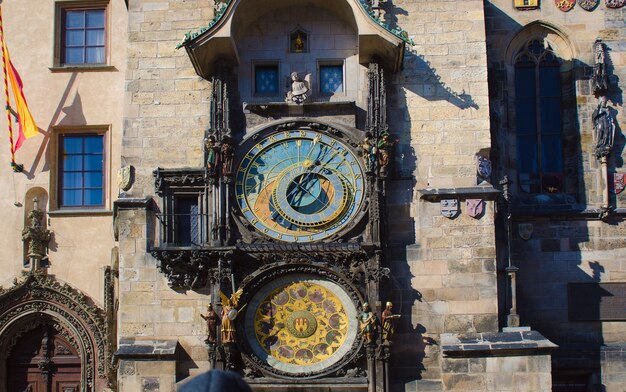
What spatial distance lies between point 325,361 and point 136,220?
3.25m

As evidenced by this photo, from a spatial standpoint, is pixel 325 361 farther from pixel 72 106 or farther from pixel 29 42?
pixel 29 42

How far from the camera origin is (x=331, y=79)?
13.6m

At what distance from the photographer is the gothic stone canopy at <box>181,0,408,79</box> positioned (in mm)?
12836

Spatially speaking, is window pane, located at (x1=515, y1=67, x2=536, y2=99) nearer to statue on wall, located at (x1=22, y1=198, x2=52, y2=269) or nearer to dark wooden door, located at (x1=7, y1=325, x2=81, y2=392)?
statue on wall, located at (x1=22, y1=198, x2=52, y2=269)

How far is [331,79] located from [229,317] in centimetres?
370

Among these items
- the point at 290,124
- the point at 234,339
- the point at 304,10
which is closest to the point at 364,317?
the point at 234,339

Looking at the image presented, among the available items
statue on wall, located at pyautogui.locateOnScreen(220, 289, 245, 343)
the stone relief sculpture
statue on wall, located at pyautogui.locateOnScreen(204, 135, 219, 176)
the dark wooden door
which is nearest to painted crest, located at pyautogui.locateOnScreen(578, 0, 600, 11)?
the stone relief sculpture

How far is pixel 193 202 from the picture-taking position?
13.4 m

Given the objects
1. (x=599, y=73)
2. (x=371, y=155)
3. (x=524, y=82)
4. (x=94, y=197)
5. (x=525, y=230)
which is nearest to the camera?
(x=371, y=155)

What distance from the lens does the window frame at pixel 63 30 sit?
51.4 feet

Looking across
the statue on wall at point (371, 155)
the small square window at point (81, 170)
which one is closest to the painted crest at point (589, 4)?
the statue on wall at point (371, 155)

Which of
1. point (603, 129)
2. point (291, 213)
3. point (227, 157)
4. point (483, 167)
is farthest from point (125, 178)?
point (603, 129)

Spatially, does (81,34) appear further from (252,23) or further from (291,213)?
(291,213)

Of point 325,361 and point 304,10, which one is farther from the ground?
point 304,10
